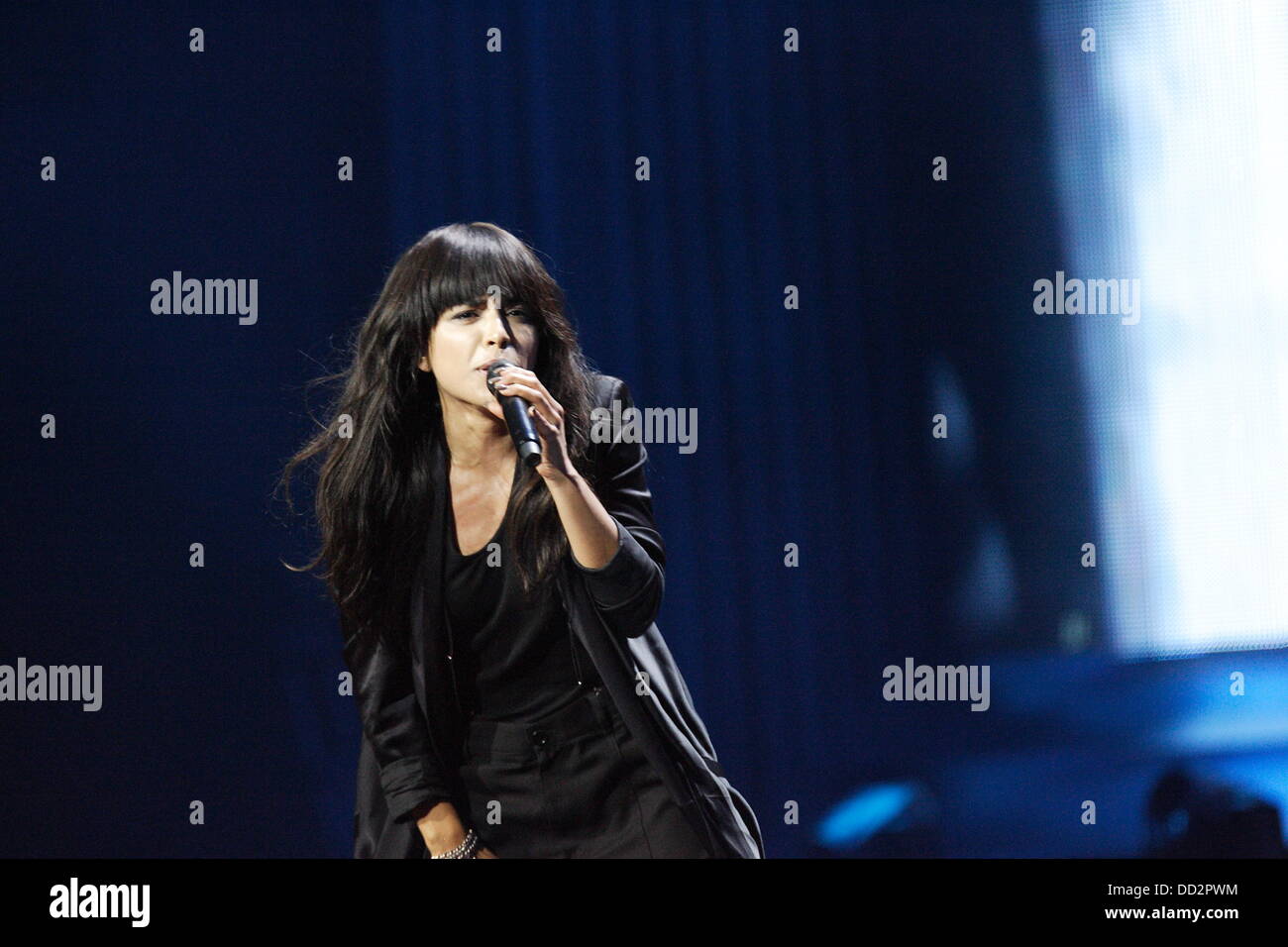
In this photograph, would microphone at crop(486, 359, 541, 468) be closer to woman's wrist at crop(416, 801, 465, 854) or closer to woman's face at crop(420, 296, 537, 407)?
woman's face at crop(420, 296, 537, 407)

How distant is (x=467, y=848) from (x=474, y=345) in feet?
2.80

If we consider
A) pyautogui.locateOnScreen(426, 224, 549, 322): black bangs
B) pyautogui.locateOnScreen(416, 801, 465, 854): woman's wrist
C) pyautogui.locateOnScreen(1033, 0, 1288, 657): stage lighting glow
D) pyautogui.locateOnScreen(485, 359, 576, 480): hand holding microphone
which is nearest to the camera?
pyautogui.locateOnScreen(485, 359, 576, 480): hand holding microphone

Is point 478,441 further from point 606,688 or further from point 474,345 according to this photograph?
point 606,688

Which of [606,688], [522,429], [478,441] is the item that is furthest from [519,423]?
[606,688]

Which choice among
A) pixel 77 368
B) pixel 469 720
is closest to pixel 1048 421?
pixel 469 720

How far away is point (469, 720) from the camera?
6.97 ft

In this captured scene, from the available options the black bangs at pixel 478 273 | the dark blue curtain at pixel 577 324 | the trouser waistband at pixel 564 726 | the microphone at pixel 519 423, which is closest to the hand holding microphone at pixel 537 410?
the microphone at pixel 519 423

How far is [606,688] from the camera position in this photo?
81.0 inches

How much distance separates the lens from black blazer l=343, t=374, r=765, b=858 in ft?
6.70

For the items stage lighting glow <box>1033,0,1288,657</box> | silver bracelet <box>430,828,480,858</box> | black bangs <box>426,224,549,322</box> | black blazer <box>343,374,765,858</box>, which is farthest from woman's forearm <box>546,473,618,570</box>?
stage lighting glow <box>1033,0,1288,657</box>

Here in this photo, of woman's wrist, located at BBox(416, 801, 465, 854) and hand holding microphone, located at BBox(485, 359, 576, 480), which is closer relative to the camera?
hand holding microphone, located at BBox(485, 359, 576, 480)

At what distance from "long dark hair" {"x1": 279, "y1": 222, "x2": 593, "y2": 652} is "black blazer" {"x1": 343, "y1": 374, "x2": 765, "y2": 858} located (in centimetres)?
4

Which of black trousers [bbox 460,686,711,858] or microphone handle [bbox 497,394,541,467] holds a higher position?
microphone handle [bbox 497,394,541,467]
